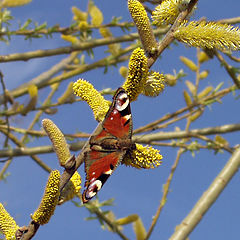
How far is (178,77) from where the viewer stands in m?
2.36

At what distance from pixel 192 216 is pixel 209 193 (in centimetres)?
12

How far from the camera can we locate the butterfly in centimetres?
74

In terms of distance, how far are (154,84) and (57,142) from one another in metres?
0.22

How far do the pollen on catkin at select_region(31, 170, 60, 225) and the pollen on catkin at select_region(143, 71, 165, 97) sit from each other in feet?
0.87

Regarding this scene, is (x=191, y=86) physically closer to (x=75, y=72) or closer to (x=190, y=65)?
(x=190, y=65)

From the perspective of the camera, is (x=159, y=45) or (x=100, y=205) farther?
(x=100, y=205)

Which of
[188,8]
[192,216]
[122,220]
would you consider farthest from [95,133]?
[122,220]

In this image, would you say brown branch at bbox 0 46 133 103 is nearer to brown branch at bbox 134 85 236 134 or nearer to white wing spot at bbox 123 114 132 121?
brown branch at bbox 134 85 236 134

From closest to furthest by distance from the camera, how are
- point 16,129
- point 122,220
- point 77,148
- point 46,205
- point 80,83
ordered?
point 46,205 < point 80,83 < point 122,220 < point 77,148 < point 16,129

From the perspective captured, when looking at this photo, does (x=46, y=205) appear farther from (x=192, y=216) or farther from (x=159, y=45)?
(x=192, y=216)

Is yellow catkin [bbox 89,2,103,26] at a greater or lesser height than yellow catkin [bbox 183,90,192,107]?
greater

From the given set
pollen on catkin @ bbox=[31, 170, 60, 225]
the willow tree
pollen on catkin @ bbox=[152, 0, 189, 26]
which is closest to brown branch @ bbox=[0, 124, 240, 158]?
the willow tree

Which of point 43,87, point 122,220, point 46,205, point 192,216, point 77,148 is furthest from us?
point 43,87

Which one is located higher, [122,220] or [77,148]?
[77,148]
